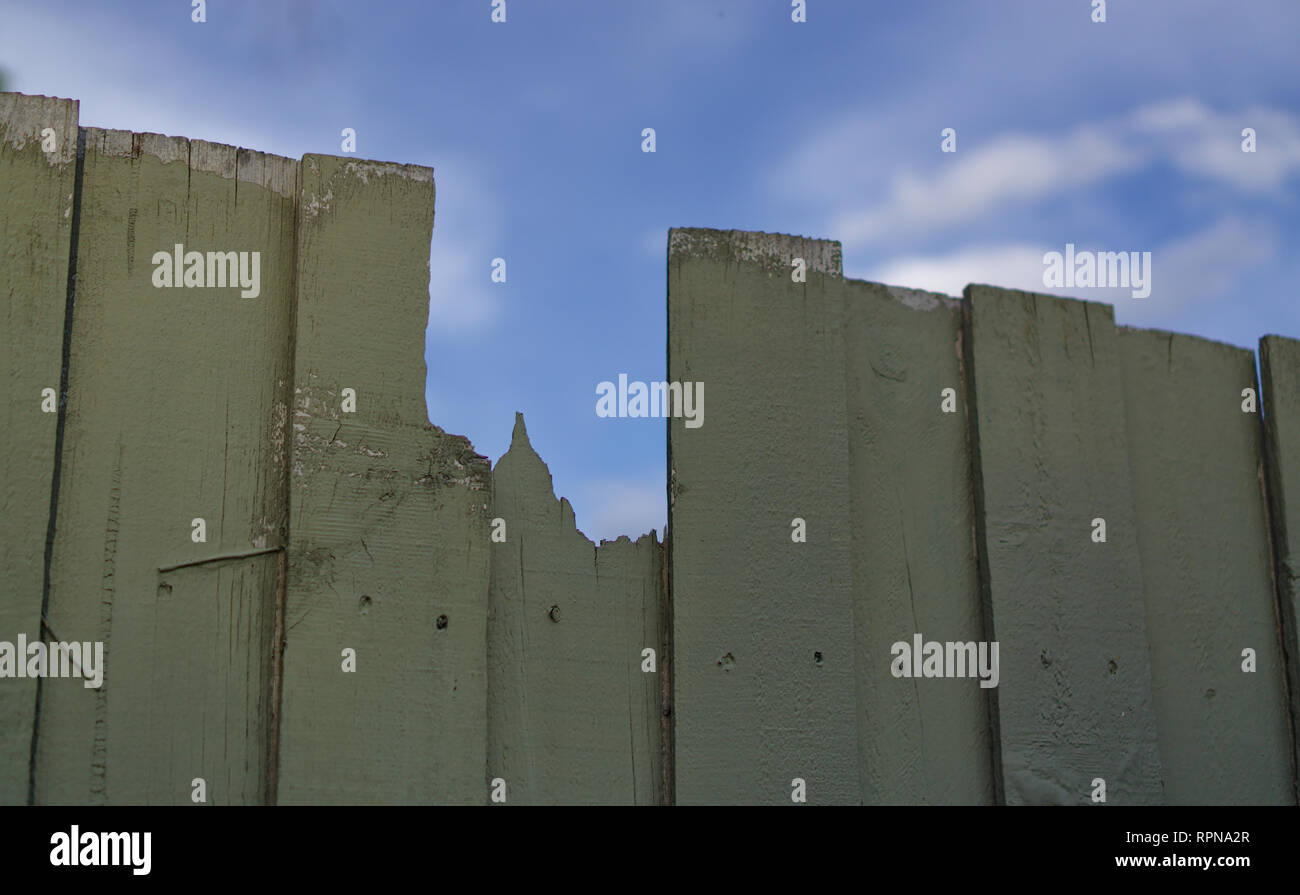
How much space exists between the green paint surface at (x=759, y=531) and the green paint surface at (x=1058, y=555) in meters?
0.49

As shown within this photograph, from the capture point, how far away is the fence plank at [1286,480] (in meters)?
3.84

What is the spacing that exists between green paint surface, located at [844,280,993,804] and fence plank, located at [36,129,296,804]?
151 cm

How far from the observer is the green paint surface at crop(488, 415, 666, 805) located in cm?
296

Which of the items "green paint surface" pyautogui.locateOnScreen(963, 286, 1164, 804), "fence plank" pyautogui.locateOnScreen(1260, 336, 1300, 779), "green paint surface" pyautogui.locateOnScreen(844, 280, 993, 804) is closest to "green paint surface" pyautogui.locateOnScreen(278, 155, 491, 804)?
"green paint surface" pyautogui.locateOnScreen(844, 280, 993, 804)

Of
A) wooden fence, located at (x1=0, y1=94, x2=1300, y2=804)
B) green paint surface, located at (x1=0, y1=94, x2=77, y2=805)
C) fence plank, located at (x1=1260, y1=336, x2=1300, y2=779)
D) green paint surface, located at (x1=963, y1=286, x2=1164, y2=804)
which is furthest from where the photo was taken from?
fence plank, located at (x1=1260, y1=336, x2=1300, y2=779)

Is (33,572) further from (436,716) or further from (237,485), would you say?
(436,716)

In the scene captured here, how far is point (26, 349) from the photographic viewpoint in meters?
2.75

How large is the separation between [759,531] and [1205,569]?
5.08 feet

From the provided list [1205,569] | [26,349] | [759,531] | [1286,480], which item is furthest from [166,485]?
[1286,480]

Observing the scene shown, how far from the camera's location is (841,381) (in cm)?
337

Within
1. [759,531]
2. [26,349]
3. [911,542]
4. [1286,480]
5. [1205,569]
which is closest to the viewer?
[26,349]

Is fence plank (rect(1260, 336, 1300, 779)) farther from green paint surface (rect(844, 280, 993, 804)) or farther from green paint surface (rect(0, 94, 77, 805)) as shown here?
green paint surface (rect(0, 94, 77, 805))

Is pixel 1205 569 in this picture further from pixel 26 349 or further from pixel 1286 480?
pixel 26 349
